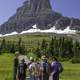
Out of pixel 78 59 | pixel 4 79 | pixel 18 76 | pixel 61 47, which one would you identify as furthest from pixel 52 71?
pixel 61 47

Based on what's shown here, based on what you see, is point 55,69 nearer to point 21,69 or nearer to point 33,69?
point 21,69

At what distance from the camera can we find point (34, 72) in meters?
28.7

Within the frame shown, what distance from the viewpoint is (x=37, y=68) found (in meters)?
28.3

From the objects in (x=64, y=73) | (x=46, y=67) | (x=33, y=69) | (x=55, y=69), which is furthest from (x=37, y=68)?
(x=64, y=73)

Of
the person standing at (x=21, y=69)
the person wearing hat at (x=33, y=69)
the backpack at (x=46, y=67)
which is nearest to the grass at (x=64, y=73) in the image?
the person wearing hat at (x=33, y=69)

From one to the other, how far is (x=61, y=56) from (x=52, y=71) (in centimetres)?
14543

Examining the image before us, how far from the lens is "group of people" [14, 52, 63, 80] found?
84.7 feet

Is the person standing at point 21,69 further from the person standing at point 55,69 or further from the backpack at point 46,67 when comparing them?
the person standing at point 55,69

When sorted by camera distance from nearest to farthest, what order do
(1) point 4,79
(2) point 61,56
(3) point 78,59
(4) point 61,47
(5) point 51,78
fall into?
(5) point 51,78, (1) point 4,79, (3) point 78,59, (2) point 61,56, (4) point 61,47

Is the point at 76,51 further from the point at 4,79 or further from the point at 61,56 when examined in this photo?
the point at 4,79

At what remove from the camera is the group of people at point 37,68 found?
25828mm

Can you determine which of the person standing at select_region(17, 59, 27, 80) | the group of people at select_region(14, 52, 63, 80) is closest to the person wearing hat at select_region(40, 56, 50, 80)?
the group of people at select_region(14, 52, 63, 80)

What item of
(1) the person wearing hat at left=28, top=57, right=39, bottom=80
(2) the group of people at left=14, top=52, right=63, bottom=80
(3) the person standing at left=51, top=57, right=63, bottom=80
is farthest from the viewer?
(1) the person wearing hat at left=28, top=57, right=39, bottom=80

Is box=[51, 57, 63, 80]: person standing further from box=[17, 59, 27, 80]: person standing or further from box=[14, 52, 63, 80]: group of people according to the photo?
box=[17, 59, 27, 80]: person standing
